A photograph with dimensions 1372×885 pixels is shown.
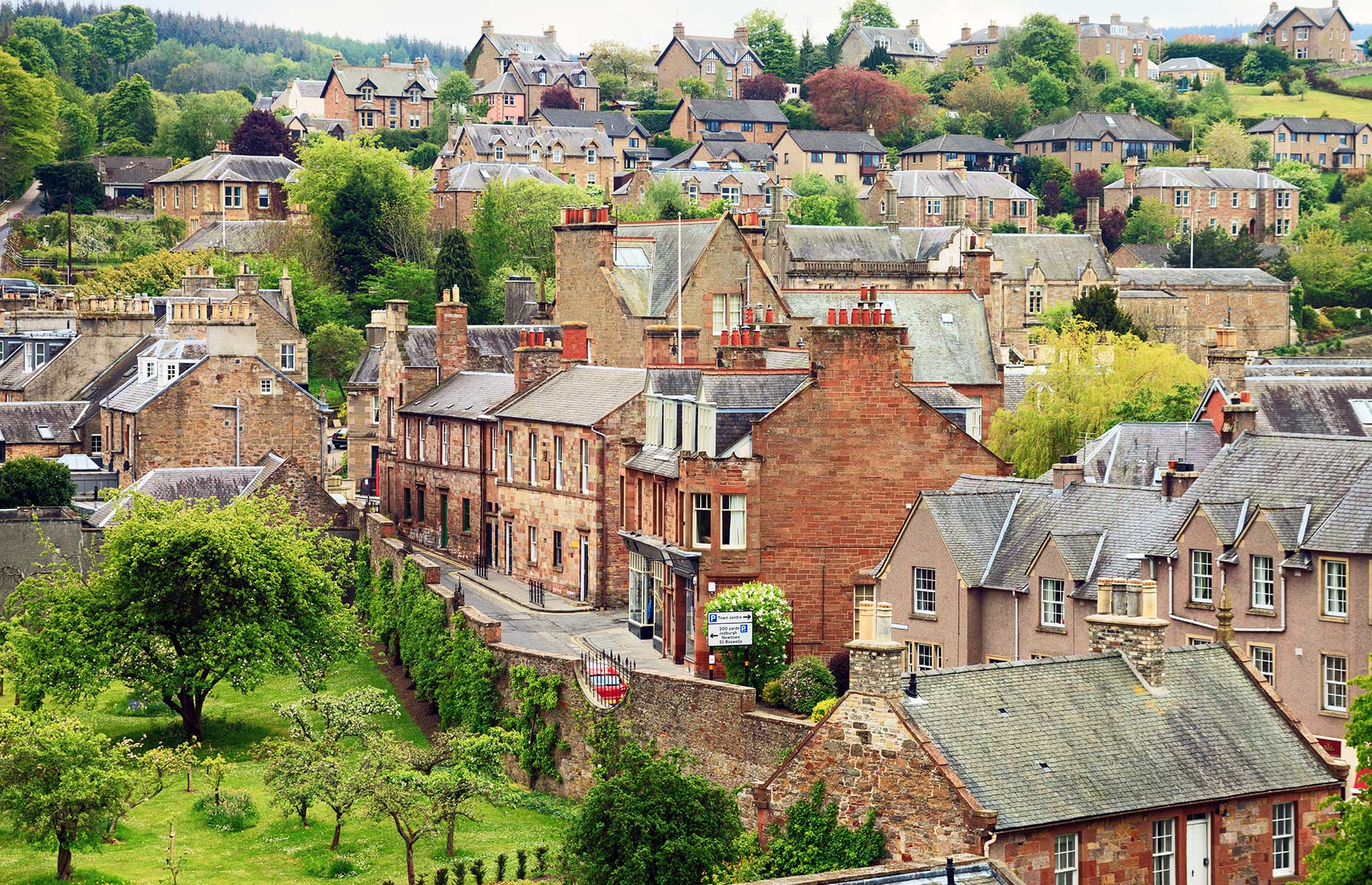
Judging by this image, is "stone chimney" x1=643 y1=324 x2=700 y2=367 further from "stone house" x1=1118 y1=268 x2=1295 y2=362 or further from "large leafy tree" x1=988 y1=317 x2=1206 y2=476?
"stone house" x1=1118 y1=268 x2=1295 y2=362

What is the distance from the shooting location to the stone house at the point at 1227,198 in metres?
149

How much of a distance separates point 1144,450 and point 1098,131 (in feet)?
408

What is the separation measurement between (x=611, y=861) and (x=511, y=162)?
104m

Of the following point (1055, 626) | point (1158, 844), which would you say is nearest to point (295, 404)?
point (1055, 626)

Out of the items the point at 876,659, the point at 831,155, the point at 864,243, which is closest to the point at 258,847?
the point at 876,659

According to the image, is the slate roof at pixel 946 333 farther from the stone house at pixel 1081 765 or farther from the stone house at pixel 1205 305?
the stone house at pixel 1205 305

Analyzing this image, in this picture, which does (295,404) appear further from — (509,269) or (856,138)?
(856,138)

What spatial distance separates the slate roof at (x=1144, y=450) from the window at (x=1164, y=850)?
21260mm

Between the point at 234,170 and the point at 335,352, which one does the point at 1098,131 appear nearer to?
the point at 234,170

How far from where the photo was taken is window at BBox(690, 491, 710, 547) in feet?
141

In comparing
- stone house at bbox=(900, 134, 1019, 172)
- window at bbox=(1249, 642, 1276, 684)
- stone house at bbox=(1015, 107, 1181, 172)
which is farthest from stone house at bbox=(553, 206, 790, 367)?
stone house at bbox=(1015, 107, 1181, 172)

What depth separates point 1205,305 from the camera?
384 feet

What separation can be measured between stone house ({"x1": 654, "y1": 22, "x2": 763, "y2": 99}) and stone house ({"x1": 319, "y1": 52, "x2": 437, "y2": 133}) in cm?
2883

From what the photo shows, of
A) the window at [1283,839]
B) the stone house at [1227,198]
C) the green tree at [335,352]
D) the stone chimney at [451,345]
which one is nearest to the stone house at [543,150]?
the stone house at [1227,198]
